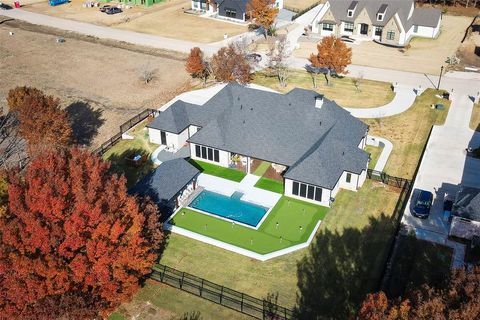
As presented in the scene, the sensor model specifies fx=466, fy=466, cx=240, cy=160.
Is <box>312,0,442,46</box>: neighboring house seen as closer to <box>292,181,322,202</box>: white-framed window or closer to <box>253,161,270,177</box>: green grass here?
<box>253,161,270,177</box>: green grass

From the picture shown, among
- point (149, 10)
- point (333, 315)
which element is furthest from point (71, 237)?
point (149, 10)

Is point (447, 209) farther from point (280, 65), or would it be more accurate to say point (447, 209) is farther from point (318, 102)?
point (280, 65)

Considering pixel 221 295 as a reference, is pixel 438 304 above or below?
above

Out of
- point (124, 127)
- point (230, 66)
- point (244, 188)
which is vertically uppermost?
point (230, 66)

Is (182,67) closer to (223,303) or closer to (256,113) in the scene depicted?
(256,113)

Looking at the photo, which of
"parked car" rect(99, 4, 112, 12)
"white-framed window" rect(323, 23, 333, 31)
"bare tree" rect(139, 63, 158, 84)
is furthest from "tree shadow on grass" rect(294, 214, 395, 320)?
"parked car" rect(99, 4, 112, 12)

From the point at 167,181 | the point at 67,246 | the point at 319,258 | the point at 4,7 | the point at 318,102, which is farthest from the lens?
the point at 4,7

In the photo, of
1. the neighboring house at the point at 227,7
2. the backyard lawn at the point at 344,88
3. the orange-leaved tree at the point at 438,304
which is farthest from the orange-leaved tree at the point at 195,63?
the orange-leaved tree at the point at 438,304

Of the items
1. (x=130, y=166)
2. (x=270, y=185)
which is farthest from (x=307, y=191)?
(x=130, y=166)
